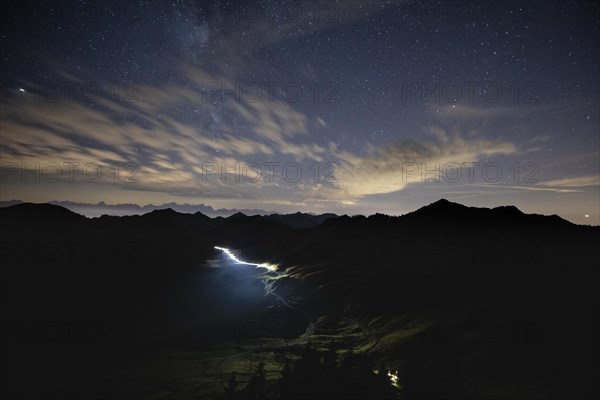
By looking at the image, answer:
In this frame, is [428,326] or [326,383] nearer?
[326,383]

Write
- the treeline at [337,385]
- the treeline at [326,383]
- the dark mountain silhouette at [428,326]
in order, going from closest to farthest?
1. the treeline at [326,383]
2. the treeline at [337,385]
3. the dark mountain silhouette at [428,326]

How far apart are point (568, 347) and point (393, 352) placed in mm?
49685

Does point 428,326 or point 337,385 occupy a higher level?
point 337,385

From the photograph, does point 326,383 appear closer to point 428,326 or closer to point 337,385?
point 337,385

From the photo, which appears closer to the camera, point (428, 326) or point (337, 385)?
point (337, 385)

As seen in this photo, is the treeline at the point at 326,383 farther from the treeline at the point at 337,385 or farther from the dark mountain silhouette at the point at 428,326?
the dark mountain silhouette at the point at 428,326

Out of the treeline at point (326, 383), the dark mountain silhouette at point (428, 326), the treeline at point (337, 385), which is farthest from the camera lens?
the dark mountain silhouette at point (428, 326)

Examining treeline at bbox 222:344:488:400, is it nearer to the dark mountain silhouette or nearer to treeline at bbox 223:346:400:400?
treeline at bbox 223:346:400:400

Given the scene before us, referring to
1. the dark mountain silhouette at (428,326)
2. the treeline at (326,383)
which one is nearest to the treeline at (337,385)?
the treeline at (326,383)

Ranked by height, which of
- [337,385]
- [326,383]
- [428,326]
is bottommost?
[428,326]

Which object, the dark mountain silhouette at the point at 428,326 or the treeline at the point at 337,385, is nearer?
the treeline at the point at 337,385

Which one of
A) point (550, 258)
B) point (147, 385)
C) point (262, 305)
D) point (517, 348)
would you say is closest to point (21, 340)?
point (147, 385)

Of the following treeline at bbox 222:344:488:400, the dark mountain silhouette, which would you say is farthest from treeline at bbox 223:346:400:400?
the dark mountain silhouette


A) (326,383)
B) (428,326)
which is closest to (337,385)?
(326,383)
